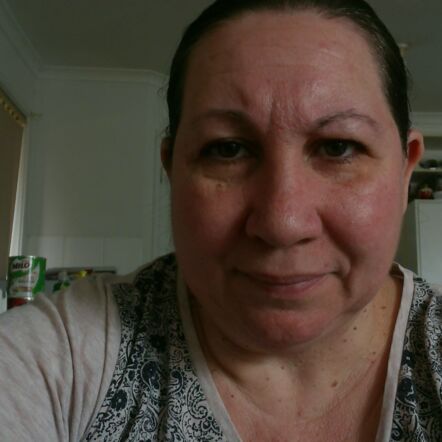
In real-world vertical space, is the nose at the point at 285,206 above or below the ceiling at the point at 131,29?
below

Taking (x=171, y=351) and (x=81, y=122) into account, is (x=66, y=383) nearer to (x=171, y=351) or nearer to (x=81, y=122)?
(x=171, y=351)

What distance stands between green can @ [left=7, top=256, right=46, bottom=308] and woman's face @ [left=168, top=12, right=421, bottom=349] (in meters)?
0.97

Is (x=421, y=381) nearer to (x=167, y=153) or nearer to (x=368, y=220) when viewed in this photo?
(x=368, y=220)

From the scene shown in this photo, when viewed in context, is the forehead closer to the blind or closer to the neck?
the neck

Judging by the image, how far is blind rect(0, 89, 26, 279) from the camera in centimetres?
243

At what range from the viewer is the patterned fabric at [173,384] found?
1.99 ft

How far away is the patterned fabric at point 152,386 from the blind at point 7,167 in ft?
6.41

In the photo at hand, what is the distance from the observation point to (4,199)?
2.43 m

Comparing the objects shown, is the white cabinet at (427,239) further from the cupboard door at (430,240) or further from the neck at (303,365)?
the neck at (303,365)

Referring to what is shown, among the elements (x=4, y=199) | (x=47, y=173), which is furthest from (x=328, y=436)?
(x=47, y=173)

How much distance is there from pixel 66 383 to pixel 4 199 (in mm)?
2083

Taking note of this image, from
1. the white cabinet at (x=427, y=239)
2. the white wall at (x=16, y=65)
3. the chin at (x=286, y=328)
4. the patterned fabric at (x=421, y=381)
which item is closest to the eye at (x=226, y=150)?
the chin at (x=286, y=328)

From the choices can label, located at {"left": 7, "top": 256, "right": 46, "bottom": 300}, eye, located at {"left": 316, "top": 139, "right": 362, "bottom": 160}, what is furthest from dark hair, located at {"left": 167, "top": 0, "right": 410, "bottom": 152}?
can label, located at {"left": 7, "top": 256, "right": 46, "bottom": 300}

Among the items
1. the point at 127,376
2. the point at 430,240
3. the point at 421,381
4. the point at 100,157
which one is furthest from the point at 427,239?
the point at 127,376
